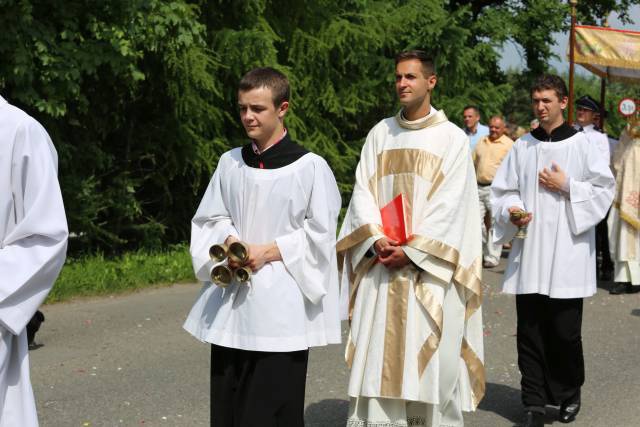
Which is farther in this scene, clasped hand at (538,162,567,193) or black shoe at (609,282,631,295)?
black shoe at (609,282,631,295)

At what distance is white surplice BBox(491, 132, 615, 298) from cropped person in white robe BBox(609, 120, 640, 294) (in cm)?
572

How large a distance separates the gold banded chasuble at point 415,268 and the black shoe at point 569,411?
0.95m

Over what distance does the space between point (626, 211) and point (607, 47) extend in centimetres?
221

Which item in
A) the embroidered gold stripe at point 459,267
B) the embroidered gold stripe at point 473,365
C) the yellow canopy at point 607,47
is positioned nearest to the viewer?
the embroidered gold stripe at point 459,267

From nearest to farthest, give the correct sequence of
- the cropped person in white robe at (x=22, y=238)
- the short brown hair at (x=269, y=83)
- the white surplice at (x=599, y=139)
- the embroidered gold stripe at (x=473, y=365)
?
the cropped person in white robe at (x=22, y=238) < the short brown hair at (x=269, y=83) < the embroidered gold stripe at (x=473, y=365) < the white surplice at (x=599, y=139)

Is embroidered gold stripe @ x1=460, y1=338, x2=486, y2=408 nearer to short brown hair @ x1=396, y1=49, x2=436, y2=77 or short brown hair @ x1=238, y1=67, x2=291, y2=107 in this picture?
short brown hair @ x1=396, y1=49, x2=436, y2=77

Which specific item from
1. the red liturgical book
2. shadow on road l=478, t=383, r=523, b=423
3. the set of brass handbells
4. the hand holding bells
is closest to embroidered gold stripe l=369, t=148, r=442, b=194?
the red liturgical book

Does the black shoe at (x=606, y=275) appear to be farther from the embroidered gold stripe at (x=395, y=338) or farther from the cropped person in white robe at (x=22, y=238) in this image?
the cropped person in white robe at (x=22, y=238)

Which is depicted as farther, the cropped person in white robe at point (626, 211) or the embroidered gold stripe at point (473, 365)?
the cropped person in white robe at point (626, 211)

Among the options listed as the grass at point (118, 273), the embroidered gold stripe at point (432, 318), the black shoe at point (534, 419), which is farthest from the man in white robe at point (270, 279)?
the grass at point (118, 273)

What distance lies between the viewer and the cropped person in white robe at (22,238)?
116 inches

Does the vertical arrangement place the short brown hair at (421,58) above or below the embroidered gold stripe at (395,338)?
above

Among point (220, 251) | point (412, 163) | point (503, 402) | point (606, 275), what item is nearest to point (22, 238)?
point (220, 251)

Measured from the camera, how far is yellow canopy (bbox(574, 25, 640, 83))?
41.7 ft
